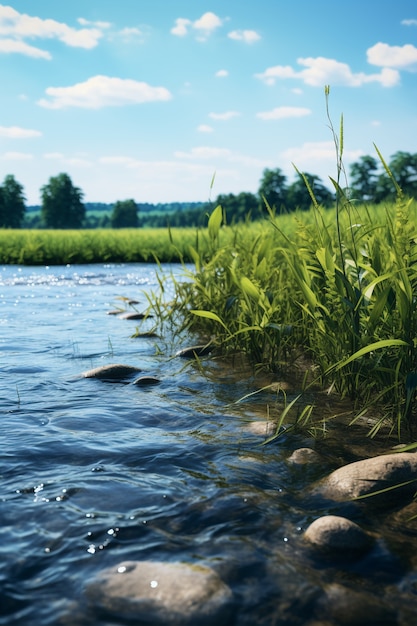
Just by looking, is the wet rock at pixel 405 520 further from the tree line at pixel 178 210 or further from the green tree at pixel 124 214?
the green tree at pixel 124 214

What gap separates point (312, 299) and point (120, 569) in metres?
1.57

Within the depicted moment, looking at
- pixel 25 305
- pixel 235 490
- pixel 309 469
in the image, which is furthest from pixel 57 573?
pixel 25 305

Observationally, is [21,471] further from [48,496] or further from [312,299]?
[312,299]

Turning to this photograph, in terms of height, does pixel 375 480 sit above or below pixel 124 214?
below

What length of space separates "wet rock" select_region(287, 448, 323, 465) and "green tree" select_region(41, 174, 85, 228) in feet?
196

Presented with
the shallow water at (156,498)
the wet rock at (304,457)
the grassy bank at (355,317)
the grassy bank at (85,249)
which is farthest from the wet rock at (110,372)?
the grassy bank at (85,249)

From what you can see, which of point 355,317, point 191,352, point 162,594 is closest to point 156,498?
point 162,594

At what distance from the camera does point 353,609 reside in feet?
4.66

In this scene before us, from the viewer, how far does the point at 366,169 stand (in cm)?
4184

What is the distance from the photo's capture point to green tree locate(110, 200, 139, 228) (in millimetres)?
76000

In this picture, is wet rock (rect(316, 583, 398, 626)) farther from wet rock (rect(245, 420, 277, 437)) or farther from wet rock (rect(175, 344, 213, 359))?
wet rock (rect(175, 344, 213, 359))

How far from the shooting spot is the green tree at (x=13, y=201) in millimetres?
55531

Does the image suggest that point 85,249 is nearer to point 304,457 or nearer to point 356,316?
point 356,316

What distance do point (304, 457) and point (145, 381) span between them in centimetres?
137
